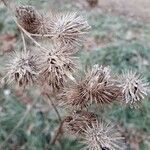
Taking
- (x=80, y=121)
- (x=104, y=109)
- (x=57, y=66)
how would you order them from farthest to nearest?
(x=104, y=109) → (x=80, y=121) → (x=57, y=66)

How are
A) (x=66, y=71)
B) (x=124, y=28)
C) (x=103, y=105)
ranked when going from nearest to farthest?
(x=66, y=71)
(x=103, y=105)
(x=124, y=28)

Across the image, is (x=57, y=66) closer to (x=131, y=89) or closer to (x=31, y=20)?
(x=131, y=89)

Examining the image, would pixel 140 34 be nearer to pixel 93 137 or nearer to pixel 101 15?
pixel 101 15

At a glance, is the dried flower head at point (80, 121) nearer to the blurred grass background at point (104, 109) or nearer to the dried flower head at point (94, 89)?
the dried flower head at point (94, 89)

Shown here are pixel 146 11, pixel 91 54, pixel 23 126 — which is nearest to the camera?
pixel 23 126

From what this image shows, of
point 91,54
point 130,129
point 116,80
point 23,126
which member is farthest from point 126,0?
point 116,80

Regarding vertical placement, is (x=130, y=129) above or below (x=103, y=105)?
below

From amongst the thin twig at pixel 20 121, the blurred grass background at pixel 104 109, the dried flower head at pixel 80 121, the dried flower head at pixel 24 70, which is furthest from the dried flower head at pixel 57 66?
the thin twig at pixel 20 121

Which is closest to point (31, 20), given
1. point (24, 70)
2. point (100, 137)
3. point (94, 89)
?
point (24, 70)
